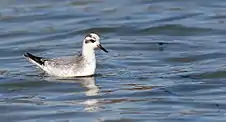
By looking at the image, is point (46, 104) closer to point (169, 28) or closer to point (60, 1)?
point (169, 28)

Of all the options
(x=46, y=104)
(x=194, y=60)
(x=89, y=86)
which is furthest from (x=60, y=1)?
(x=46, y=104)

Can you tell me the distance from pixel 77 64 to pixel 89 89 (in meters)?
1.54

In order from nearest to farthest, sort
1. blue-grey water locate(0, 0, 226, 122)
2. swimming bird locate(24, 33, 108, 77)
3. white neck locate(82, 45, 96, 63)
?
blue-grey water locate(0, 0, 226, 122) → swimming bird locate(24, 33, 108, 77) → white neck locate(82, 45, 96, 63)

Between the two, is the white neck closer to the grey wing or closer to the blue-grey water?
the grey wing

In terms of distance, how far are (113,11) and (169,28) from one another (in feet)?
9.84

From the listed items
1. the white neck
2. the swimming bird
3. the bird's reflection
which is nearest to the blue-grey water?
the bird's reflection

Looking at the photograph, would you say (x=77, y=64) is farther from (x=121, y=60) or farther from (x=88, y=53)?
(x=121, y=60)

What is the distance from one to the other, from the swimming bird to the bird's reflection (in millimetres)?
185

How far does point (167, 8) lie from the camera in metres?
26.8

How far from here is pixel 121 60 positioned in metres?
20.3

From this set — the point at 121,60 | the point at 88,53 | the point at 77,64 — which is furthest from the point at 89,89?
the point at 121,60

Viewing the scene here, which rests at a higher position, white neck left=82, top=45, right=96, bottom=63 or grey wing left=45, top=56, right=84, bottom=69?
white neck left=82, top=45, right=96, bottom=63

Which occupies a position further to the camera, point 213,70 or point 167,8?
point 167,8

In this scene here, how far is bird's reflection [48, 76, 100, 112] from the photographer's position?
1582cm
